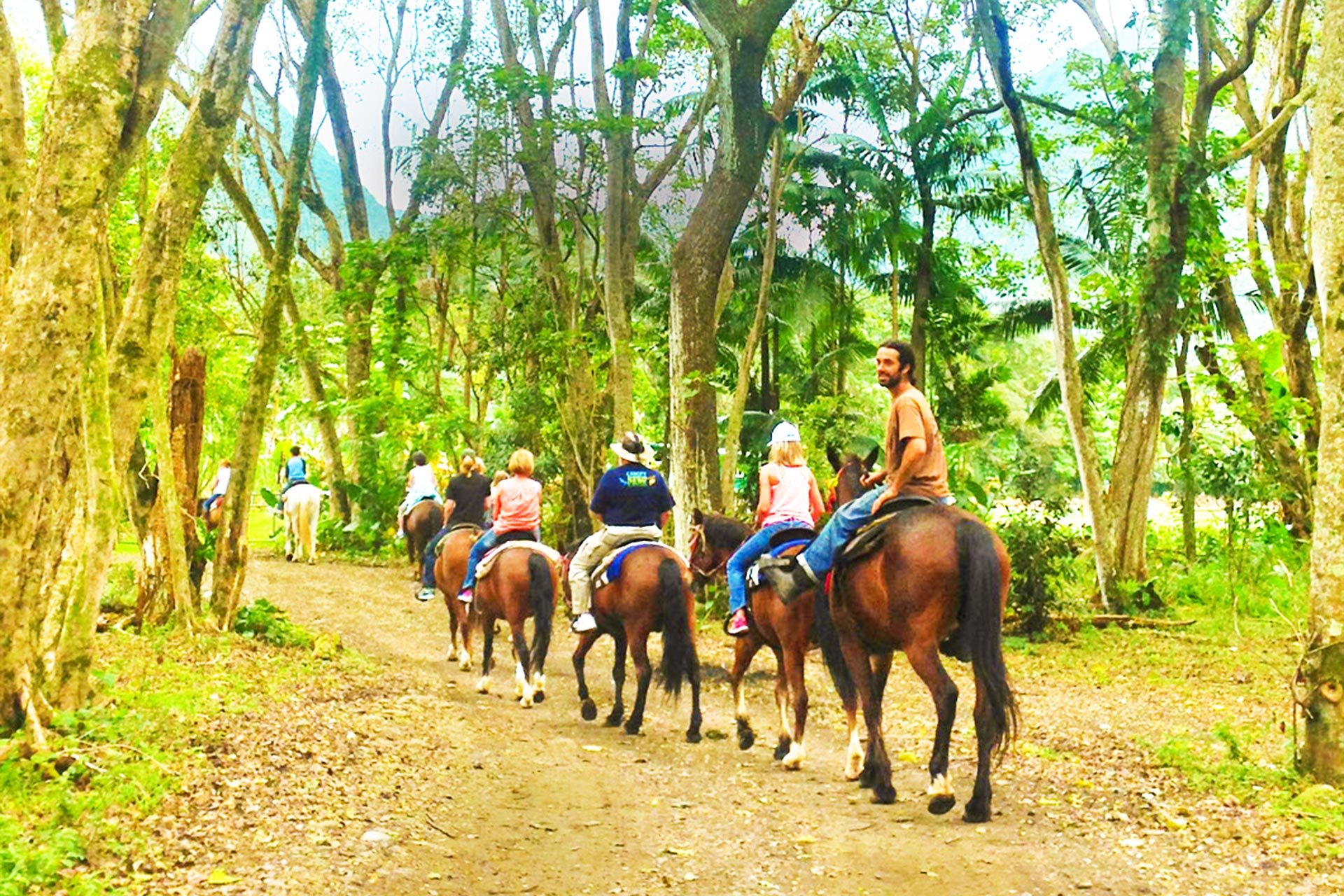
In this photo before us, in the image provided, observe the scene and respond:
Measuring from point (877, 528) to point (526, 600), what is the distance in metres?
5.28

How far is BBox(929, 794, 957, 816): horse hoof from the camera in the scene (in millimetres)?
7742

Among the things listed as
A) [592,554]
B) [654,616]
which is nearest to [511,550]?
[592,554]

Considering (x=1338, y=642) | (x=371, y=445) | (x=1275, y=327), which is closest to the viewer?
(x=1338, y=642)

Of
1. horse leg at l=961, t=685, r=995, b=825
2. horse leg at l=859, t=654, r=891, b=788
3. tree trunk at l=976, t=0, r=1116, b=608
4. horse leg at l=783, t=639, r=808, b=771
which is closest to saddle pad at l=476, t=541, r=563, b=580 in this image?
horse leg at l=783, t=639, r=808, b=771

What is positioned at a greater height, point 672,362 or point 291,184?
point 291,184

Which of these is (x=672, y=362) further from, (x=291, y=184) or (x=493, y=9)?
(x=493, y=9)

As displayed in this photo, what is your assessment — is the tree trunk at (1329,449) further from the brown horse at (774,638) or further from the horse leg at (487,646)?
the horse leg at (487,646)

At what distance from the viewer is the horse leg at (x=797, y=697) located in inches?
381

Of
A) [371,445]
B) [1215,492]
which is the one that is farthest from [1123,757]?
[371,445]

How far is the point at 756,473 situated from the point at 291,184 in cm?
1065

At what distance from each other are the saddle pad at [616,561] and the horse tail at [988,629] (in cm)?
383

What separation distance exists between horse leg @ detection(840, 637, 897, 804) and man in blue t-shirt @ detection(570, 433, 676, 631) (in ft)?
9.47

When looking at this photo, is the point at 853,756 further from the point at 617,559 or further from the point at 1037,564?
the point at 1037,564

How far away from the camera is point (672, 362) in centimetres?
1741
